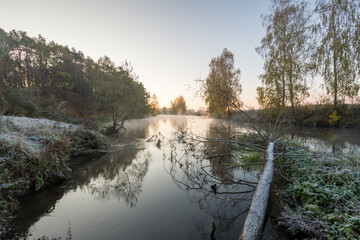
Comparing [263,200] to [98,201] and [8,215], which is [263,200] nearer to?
[98,201]

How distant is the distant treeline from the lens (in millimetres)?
15141

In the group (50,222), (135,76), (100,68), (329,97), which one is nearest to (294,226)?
(50,222)

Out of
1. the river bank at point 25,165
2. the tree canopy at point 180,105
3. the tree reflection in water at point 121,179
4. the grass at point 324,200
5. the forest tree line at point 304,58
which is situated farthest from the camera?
the tree canopy at point 180,105

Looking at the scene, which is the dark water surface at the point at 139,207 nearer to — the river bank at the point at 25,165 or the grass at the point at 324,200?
the river bank at the point at 25,165

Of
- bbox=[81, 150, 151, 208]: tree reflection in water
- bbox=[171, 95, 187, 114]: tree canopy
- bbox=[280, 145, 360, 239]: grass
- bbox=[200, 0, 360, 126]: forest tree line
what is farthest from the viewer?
bbox=[171, 95, 187, 114]: tree canopy

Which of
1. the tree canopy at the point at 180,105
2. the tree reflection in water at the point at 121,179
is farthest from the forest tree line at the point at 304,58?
the tree canopy at the point at 180,105

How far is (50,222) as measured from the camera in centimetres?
333

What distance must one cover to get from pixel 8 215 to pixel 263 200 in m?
5.23

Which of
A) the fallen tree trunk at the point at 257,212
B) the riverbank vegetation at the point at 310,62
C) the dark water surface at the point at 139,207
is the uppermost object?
the riverbank vegetation at the point at 310,62

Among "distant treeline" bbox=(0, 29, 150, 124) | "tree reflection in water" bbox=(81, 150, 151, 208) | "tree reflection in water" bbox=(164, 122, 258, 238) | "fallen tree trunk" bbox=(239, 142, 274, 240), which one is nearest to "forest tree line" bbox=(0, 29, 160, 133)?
"distant treeline" bbox=(0, 29, 150, 124)

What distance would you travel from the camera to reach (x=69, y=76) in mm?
29562

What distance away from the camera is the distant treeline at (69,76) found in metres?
15.1

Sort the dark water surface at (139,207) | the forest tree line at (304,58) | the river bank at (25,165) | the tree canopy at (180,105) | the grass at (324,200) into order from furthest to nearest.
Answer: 1. the tree canopy at (180,105)
2. the forest tree line at (304,58)
3. the river bank at (25,165)
4. the dark water surface at (139,207)
5. the grass at (324,200)

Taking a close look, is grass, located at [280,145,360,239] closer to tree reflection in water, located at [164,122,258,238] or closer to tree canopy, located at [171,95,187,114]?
tree reflection in water, located at [164,122,258,238]
